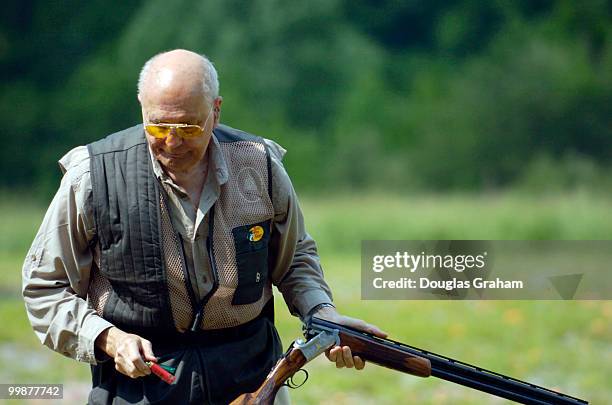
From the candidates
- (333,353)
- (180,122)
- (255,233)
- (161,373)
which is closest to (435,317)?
(333,353)

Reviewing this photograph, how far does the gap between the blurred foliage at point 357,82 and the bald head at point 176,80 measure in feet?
40.4

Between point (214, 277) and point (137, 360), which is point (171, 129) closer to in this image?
point (214, 277)

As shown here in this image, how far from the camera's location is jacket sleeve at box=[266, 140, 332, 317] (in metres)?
3.66

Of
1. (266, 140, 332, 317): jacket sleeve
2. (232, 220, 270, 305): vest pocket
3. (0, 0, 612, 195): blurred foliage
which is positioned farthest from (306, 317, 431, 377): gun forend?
(0, 0, 612, 195): blurred foliage

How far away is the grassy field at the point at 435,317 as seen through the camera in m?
7.54

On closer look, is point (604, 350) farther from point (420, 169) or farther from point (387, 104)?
point (387, 104)

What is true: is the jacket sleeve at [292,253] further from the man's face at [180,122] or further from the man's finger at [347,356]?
the man's face at [180,122]

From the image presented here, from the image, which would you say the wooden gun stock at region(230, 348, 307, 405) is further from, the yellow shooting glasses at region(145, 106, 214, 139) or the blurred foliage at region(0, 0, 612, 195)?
the blurred foliage at region(0, 0, 612, 195)

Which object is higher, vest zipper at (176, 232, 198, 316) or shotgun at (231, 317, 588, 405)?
vest zipper at (176, 232, 198, 316)

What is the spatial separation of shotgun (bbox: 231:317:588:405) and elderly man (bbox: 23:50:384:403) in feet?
0.23

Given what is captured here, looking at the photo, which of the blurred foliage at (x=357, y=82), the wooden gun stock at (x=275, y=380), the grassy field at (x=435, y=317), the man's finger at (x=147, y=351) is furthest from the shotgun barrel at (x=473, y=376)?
the blurred foliage at (x=357, y=82)

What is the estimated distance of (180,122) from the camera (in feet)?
10.9

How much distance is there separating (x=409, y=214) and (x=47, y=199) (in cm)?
490

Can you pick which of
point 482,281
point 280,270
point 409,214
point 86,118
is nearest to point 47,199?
point 86,118
